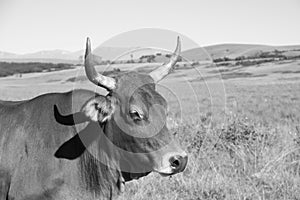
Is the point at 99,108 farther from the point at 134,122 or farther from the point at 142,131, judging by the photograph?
the point at 142,131

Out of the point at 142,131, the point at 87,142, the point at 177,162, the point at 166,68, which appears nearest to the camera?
the point at 177,162

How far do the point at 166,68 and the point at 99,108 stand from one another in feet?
4.69

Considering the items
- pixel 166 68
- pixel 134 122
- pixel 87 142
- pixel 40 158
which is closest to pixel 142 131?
pixel 134 122

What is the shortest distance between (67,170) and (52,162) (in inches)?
8.3

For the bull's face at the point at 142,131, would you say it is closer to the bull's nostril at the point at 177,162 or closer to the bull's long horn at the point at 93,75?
the bull's nostril at the point at 177,162

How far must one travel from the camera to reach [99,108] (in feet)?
16.5

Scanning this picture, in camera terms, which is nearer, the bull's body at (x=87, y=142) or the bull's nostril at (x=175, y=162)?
the bull's nostril at (x=175, y=162)

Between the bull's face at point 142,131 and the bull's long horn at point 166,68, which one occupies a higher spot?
the bull's long horn at point 166,68

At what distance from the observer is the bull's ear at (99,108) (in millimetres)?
4965

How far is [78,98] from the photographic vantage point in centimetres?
557

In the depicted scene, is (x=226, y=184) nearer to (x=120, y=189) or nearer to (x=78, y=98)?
(x=120, y=189)

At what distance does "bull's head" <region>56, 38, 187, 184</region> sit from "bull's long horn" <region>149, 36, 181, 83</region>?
1.68 feet

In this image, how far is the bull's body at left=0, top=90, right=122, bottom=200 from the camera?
495cm

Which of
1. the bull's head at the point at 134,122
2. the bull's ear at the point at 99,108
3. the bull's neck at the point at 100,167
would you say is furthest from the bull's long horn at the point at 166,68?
the bull's neck at the point at 100,167
